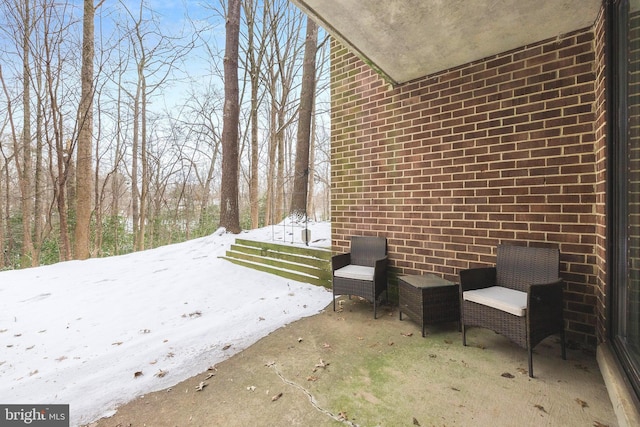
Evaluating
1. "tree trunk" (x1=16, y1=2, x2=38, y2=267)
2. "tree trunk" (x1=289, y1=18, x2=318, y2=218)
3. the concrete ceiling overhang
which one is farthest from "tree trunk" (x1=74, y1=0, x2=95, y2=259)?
the concrete ceiling overhang

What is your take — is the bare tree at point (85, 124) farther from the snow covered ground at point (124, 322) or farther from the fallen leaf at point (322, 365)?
the fallen leaf at point (322, 365)

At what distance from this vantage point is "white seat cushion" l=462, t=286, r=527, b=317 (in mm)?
1977

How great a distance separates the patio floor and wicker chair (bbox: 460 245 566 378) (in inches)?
8.3

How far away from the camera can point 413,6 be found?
198 cm

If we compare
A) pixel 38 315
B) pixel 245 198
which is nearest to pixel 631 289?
pixel 38 315

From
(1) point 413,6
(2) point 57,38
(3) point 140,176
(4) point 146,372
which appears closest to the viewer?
(1) point 413,6

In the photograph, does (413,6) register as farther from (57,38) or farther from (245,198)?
(245,198)

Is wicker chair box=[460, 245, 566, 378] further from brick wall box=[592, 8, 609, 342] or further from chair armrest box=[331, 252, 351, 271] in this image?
chair armrest box=[331, 252, 351, 271]

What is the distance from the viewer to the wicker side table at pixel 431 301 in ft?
8.36

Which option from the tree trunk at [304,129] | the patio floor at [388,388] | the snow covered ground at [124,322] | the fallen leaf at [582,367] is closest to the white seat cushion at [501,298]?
the patio floor at [388,388]

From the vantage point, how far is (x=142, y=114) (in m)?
11.7

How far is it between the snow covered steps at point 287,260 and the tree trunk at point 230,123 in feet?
6.57

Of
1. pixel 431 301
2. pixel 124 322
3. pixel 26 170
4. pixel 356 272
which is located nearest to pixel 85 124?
pixel 26 170

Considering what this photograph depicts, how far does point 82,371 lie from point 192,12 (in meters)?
10.3
